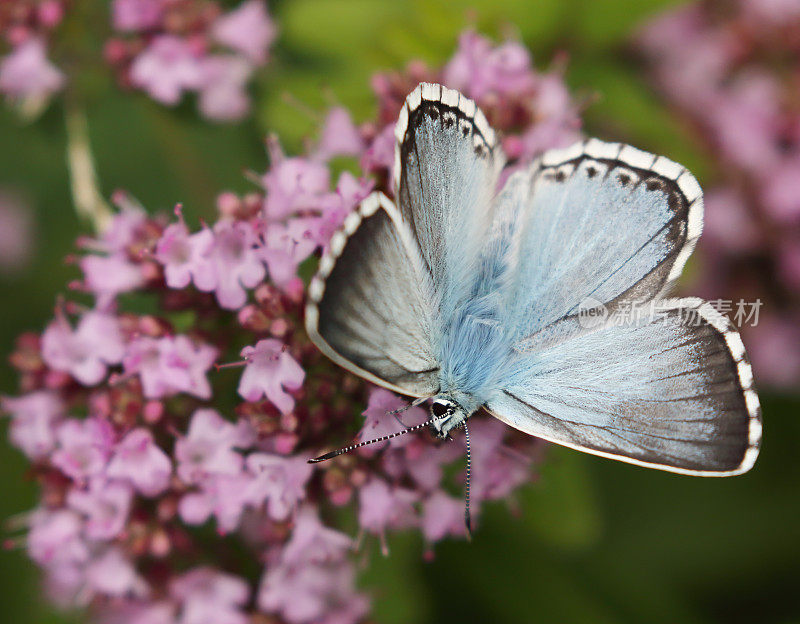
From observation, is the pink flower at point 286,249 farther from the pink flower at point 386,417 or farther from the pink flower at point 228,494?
the pink flower at point 228,494

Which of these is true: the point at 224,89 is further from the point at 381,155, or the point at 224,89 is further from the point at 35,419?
the point at 35,419

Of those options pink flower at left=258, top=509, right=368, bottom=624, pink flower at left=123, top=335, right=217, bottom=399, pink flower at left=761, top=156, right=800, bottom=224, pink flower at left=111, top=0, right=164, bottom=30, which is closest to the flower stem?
pink flower at left=111, top=0, right=164, bottom=30

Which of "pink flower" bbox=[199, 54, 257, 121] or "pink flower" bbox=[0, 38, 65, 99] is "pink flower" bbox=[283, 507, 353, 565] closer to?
"pink flower" bbox=[199, 54, 257, 121]

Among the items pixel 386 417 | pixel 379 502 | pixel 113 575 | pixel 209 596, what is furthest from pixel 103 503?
pixel 386 417

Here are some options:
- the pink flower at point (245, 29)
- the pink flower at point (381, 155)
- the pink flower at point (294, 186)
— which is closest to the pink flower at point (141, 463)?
the pink flower at point (294, 186)

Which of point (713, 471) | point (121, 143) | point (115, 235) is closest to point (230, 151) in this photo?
point (121, 143)

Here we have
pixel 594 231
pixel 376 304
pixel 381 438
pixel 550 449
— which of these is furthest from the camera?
pixel 550 449
